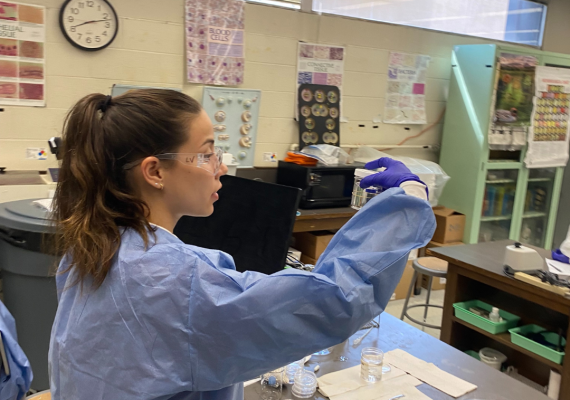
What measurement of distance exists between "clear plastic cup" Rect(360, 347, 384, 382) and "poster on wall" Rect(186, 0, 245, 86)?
2482 mm

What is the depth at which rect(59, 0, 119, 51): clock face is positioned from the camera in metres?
2.91

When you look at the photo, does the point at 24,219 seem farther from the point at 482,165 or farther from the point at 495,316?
the point at 482,165

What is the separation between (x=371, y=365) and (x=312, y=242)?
2.21 meters

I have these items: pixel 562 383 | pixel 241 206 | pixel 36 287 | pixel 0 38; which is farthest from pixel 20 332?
pixel 562 383

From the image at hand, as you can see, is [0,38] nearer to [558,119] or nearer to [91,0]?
[91,0]

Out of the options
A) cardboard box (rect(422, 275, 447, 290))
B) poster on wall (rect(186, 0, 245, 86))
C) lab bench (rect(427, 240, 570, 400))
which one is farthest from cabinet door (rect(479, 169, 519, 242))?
poster on wall (rect(186, 0, 245, 86))

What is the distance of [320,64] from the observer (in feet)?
12.8

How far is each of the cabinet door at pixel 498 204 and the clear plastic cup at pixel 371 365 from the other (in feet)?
11.0

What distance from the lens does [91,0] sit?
116 inches

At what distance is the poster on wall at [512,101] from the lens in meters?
4.12

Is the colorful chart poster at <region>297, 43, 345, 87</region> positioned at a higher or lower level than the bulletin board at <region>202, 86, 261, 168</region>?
higher

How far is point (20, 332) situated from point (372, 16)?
346 centimetres

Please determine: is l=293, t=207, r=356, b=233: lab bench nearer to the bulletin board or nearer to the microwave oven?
the microwave oven

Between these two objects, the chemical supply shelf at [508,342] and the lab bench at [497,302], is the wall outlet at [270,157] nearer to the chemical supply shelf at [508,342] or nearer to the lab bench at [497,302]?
the lab bench at [497,302]
